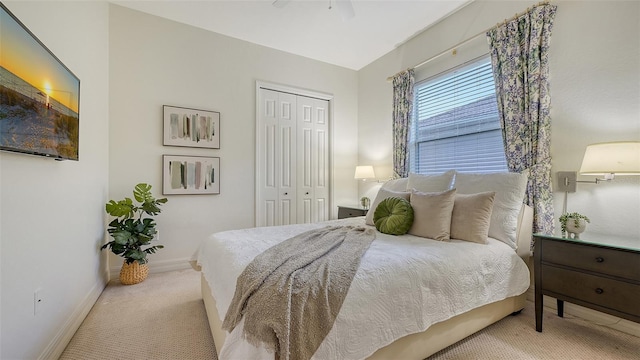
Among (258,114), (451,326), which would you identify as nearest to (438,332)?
(451,326)

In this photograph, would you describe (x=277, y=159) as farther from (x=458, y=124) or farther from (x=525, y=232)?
(x=525, y=232)

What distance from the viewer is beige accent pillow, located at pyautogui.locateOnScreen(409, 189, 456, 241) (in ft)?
6.68

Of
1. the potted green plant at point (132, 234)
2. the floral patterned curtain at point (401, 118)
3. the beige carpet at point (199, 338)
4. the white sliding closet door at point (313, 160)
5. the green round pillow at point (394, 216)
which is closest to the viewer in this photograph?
the beige carpet at point (199, 338)

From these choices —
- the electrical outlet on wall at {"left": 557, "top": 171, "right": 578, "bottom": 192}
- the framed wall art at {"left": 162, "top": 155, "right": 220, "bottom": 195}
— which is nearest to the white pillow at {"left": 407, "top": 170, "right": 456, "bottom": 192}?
the electrical outlet on wall at {"left": 557, "top": 171, "right": 578, "bottom": 192}

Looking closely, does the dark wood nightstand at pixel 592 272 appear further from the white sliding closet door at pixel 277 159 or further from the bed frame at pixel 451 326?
the white sliding closet door at pixel 277 159

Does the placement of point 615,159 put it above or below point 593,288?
above

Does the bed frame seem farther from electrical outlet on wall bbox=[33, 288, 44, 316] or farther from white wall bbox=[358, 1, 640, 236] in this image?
electrical outlet on wall bbox=[33, 288, 44, 316]

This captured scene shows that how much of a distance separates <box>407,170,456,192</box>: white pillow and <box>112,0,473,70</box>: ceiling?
1730mm

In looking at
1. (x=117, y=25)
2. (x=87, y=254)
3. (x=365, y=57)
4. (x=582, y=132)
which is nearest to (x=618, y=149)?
(x=582, y=132)

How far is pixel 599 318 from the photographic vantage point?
6.54 ft

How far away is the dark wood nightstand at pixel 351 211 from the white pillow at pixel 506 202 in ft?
5.24

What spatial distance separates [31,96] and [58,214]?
79 cm

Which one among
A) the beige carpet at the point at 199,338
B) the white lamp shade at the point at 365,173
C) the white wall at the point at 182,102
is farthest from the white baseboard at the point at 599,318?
the white wall at the point at 182,102

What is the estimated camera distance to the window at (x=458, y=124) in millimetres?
2773
